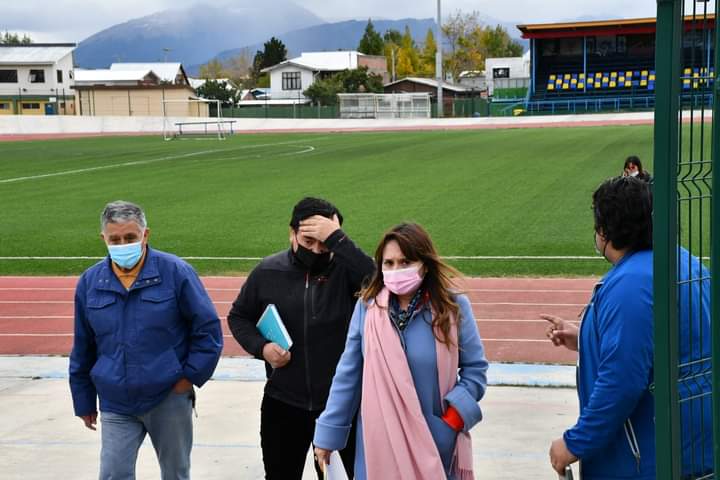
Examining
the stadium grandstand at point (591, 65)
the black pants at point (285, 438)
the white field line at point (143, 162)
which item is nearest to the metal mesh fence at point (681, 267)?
the black pants at point (285, 438)

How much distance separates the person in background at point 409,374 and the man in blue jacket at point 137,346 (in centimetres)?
102

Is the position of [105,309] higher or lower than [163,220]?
higher

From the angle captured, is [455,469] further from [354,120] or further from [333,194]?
[354,120]

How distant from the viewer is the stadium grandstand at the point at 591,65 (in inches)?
2970

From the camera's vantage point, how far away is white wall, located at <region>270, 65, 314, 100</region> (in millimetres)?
117812

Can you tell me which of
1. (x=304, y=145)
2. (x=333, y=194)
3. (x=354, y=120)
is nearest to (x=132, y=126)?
(x=354, y=120)

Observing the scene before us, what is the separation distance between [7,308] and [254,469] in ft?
21.5

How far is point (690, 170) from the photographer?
331 cm

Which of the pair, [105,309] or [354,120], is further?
[354,120]

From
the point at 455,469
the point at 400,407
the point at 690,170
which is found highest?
the point at 690,170

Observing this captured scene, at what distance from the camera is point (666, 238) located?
3.31 meters

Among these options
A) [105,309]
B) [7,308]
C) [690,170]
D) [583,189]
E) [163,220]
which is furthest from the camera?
[583,189]

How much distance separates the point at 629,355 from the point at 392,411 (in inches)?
39.2

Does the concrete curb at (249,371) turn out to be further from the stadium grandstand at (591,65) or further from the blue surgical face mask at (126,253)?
the stadium grandstand at (591,65)
